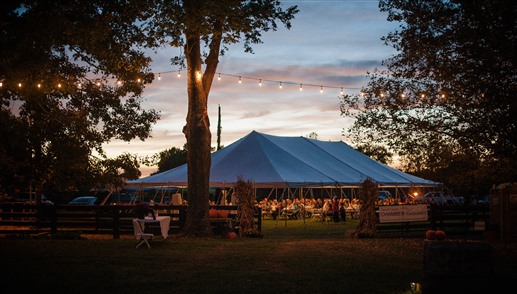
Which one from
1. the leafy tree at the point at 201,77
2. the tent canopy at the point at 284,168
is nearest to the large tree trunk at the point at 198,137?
the leafy tree at the point at 201,77

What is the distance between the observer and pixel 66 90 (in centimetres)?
1878

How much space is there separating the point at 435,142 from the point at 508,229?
398cm

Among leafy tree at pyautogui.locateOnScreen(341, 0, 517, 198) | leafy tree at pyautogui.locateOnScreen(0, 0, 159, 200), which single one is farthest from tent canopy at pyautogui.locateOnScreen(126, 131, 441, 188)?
leafy tree at pyautogui.locateOnScreen(341, 0, 517, 198)

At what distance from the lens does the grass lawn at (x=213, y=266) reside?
9.47m

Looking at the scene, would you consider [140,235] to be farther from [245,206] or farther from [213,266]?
[245,206]

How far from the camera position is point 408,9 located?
16.3 m

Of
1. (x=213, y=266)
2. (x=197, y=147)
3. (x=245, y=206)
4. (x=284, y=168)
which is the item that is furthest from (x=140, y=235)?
(x=284, y=168)

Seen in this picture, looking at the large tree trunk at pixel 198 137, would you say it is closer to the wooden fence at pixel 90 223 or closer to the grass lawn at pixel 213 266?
the wooden fence at pixel 90 223

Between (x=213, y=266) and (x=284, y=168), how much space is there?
Answer: 18.6m

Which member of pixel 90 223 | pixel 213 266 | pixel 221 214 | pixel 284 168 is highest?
pixel 284 168

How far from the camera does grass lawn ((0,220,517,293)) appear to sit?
9.47 meters

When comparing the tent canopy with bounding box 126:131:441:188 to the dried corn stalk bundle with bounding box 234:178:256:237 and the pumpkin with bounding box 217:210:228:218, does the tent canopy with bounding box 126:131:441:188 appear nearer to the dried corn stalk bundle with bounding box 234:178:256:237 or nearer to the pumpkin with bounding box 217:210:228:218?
the pumpkin with bounding box 217:210:228:218

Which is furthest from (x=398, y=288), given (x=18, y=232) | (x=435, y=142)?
(x=18, y=232)

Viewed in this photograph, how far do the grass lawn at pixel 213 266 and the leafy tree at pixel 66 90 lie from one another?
4.49 m
